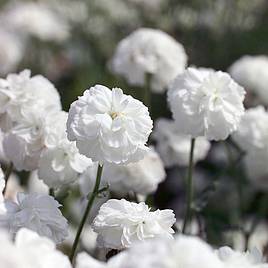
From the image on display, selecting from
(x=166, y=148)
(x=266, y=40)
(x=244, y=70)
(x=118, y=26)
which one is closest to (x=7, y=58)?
(x=118, y=26)

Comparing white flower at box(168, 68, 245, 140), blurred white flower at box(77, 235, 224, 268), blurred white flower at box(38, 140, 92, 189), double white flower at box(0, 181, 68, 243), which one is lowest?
blurred white flower at box(38, 140, 92, 189)

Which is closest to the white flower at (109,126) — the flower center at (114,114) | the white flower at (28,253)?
the flower center at (114,114)

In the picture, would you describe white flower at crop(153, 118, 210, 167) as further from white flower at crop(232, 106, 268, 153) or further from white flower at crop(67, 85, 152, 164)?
white flower at crop(67, 85, 152, 164)

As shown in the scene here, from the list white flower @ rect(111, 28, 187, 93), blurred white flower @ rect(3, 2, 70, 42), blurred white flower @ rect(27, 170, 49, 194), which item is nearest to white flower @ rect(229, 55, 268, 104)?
white flower @ rect(111, 28, 187, 93)

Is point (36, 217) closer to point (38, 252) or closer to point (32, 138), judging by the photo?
point (32, 138)

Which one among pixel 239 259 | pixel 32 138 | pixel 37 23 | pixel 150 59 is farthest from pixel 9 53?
pixel 239 259

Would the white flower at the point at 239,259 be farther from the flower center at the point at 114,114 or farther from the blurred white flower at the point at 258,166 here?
the blurred white flower at the point at 258,166
